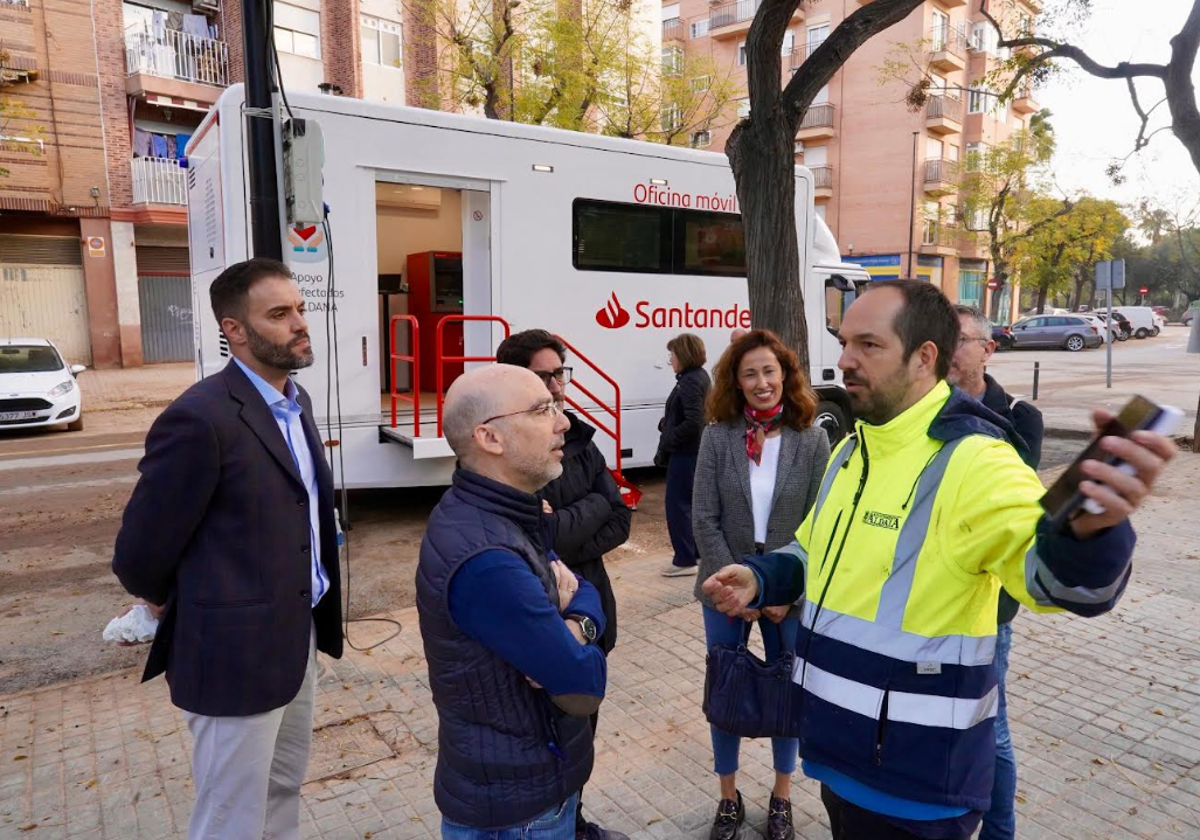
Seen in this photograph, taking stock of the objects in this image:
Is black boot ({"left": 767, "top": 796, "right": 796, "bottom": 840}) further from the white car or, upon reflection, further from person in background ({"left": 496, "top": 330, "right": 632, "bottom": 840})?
the white car

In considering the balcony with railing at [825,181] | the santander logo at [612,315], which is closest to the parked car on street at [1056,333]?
the balcony with railing at [825,181]

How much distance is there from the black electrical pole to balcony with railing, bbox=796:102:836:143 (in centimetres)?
3803

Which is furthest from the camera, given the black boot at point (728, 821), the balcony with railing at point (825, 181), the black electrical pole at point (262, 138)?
the balcony with railing at point (825, 181)

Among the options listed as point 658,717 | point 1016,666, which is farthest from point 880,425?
point 1016,666

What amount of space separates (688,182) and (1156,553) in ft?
A: 18.3

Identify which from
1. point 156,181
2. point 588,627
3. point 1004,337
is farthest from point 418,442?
point 1004,337

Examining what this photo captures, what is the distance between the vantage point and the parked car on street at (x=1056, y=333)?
33.7 meters

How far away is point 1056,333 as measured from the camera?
34.3m

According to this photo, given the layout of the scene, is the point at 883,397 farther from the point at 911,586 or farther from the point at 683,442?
the point at 683,442

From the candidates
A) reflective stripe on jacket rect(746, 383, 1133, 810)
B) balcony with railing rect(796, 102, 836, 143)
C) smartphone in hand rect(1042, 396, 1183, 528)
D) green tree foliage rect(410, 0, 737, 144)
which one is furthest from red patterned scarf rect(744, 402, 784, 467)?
balcony with railing rect(796, 102, 836, 143)

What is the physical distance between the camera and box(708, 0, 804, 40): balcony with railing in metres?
39.7

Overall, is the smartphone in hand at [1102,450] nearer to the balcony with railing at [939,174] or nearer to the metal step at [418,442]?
the metal step at [418,442]

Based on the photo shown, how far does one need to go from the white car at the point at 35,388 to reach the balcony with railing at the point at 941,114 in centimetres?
3720

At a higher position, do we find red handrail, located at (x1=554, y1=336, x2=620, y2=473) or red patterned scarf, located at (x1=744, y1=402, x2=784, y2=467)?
red patterned scarf, located at (x1=744, y1=402, x2=784, y2=467)
